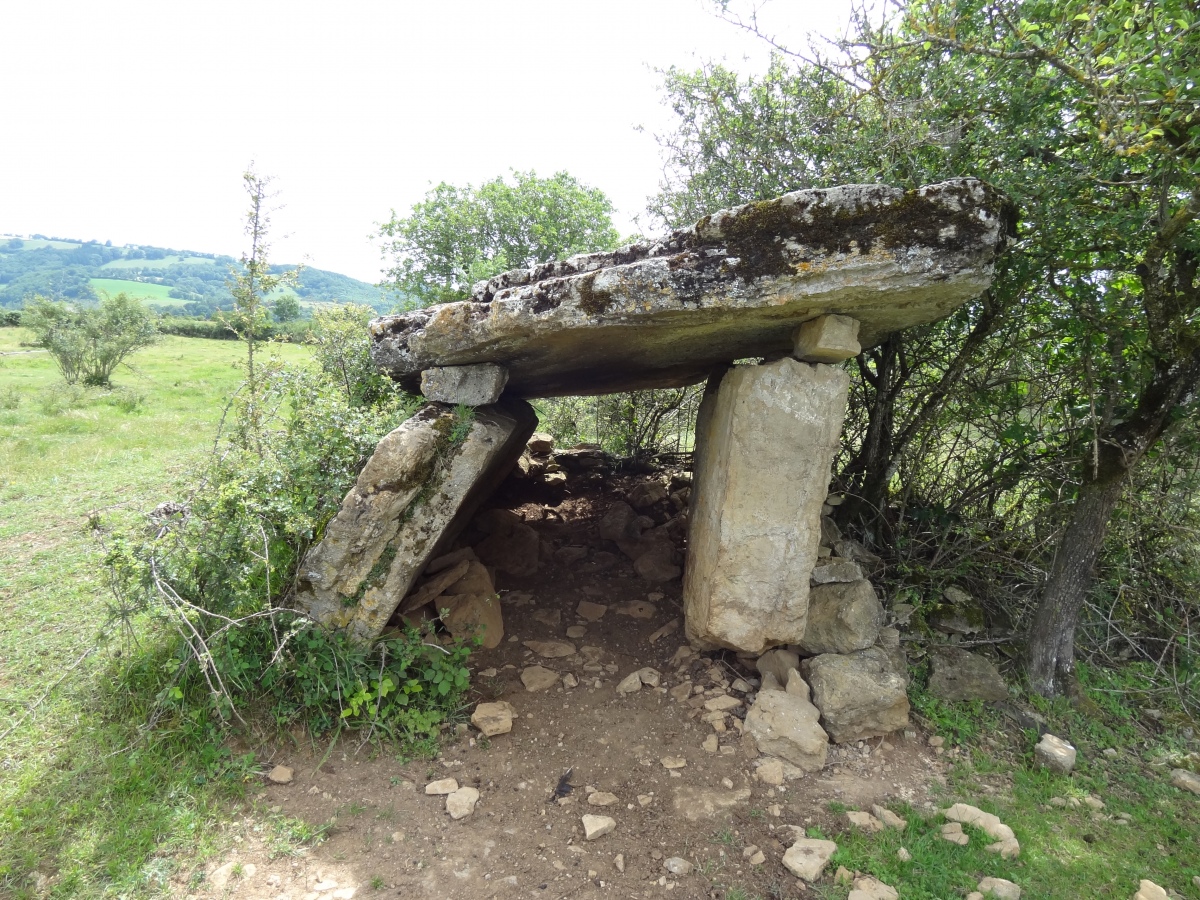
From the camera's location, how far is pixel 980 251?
3121 millimetres

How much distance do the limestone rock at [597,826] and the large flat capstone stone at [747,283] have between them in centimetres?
259

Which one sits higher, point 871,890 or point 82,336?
point 82,336

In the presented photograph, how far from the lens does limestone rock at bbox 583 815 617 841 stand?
308 cm

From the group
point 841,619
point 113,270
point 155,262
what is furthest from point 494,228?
point 155,262

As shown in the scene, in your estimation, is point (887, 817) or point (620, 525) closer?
point (887, 817)

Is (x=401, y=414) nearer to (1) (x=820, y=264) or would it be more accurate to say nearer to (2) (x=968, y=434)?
(1) (x=820, y=264)

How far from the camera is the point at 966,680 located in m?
4.02

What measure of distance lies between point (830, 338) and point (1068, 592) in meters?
2.40

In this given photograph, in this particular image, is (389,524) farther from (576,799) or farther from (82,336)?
(82,336)

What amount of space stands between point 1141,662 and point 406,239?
37.5 ft

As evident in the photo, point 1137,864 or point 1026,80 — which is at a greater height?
point 1026,80

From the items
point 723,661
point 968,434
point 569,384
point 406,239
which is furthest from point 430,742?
point 406,239

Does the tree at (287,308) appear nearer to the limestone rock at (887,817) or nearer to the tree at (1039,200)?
the tree at (1039,200)

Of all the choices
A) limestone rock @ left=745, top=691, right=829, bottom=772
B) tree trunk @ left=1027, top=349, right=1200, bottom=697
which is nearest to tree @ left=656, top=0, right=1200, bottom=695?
tree trunk @ left=1027, top=349, right=1200, bottom=697
